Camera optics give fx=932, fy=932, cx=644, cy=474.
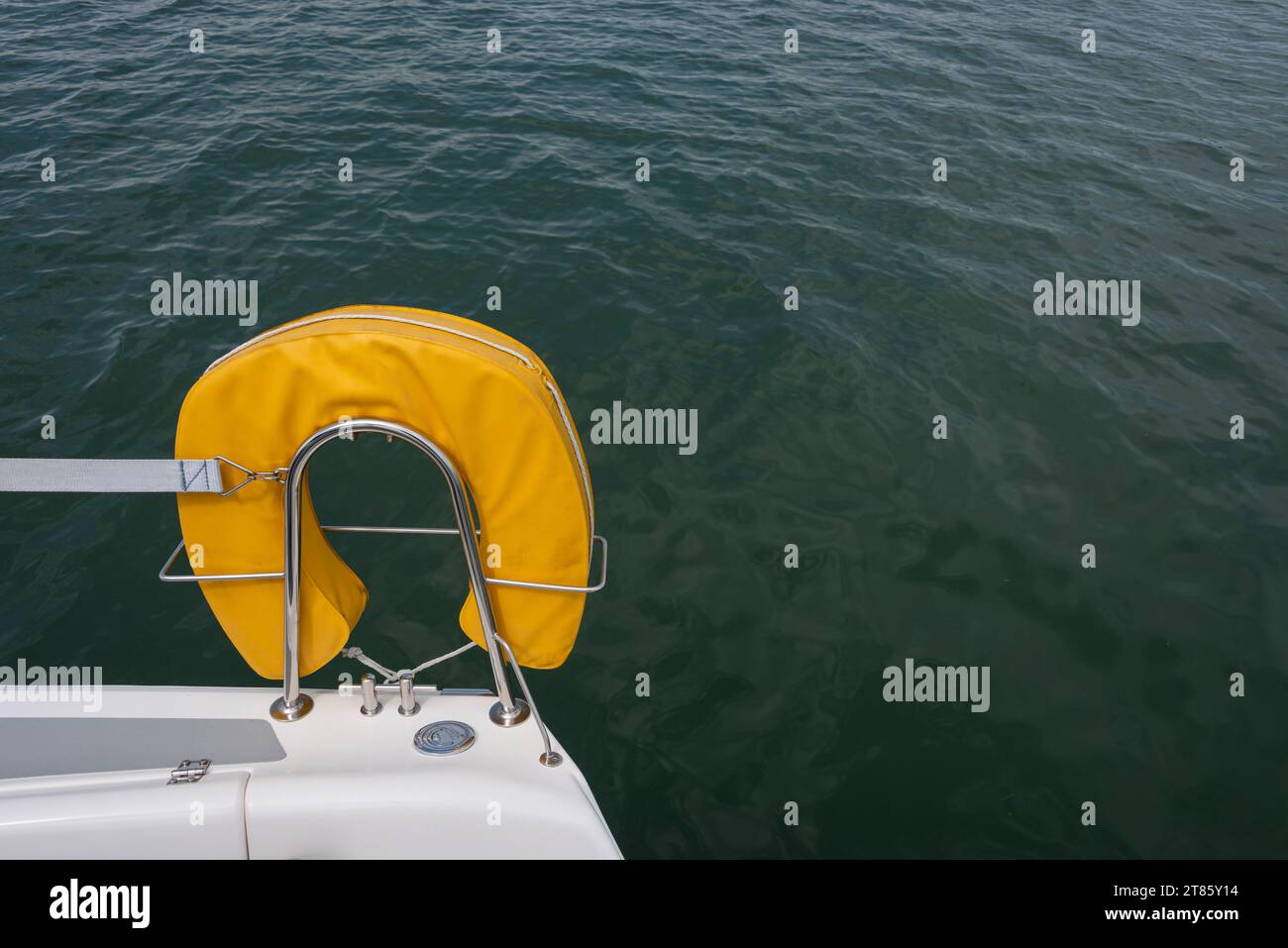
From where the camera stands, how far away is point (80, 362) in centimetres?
727

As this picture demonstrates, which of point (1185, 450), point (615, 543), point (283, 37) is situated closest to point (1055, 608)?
point (1185, 450)

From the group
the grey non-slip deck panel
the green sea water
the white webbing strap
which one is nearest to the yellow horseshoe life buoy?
the white webbing strap

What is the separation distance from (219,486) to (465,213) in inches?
280

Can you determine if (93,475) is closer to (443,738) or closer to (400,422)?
(400,422)

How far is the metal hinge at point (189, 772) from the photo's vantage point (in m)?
2.89

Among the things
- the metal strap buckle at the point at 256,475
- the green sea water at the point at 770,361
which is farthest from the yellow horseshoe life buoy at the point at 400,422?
the green sea water at the point at 770,361

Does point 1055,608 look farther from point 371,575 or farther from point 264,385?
point 264,385

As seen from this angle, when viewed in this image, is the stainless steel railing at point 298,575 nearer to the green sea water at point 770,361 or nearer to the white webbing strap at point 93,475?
the white webbing strap at point 93,475

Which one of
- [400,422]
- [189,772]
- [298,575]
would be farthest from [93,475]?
[189,772]

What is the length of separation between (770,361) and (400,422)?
17.1ft

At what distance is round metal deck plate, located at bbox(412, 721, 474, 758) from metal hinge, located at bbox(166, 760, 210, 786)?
65 centimetres

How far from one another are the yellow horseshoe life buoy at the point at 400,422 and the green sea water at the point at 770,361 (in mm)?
2053

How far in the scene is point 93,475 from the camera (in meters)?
2.47

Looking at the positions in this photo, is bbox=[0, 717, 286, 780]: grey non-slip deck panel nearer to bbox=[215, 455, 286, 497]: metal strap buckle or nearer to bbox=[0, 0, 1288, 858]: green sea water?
bbox=[215, 455, 286, 497]: metal strap buckle
